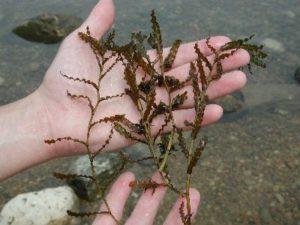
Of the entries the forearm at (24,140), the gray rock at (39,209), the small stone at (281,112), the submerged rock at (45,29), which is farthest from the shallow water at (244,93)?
the forearm at (24,140)

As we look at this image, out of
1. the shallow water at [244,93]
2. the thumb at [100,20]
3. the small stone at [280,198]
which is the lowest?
the small stone at [280,198]

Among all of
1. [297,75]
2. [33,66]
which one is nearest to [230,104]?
[297,75]

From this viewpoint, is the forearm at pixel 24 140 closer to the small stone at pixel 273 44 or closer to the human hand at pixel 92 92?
the human hand at pixel 92 92

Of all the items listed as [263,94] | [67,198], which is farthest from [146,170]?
[263,94]

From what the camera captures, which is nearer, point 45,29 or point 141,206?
point 141,206

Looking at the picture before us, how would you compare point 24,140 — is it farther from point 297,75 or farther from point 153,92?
point 297,75

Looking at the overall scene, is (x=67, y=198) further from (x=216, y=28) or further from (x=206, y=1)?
(x=206, y=1)
